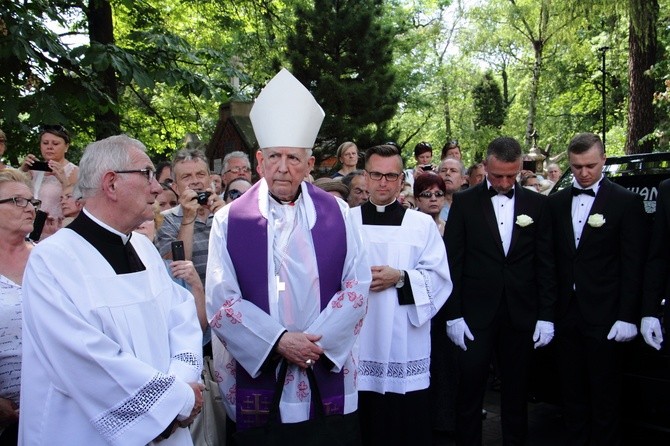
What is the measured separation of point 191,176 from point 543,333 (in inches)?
107

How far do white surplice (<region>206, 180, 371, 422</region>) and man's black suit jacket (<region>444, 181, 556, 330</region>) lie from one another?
1.22 m

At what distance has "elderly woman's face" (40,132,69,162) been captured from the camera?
6.51m

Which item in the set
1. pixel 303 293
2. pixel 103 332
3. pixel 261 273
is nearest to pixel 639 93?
pixel 303 293

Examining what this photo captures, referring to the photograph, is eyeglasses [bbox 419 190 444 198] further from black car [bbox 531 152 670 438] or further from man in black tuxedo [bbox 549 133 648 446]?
black car [bbox 531 152 670 438]

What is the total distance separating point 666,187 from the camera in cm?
445

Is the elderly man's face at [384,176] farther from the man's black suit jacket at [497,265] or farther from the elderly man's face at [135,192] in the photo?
the elderly man's face at [135,192]

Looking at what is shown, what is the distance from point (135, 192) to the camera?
2.87 meters

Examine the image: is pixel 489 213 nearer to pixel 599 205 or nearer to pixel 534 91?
pixel 599 205

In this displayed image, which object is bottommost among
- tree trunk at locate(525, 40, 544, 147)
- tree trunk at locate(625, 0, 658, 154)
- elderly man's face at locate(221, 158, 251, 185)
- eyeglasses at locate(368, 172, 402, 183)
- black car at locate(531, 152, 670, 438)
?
black car at locate(531, 152, 670, 438)

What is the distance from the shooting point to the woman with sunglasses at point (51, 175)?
5807mm

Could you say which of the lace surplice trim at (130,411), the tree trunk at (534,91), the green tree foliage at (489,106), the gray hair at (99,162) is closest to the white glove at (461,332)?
the lace surplice trim at (130,411)

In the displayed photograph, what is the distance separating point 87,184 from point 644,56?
14.8m

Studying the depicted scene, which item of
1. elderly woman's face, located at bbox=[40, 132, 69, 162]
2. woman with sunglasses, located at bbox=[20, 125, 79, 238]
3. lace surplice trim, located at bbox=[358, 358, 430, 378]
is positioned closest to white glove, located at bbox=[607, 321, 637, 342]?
lace surplice trim, located at bbox=[358, 358, 430, 378]

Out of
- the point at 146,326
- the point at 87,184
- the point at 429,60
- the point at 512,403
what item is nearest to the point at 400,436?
the point at 512,403
